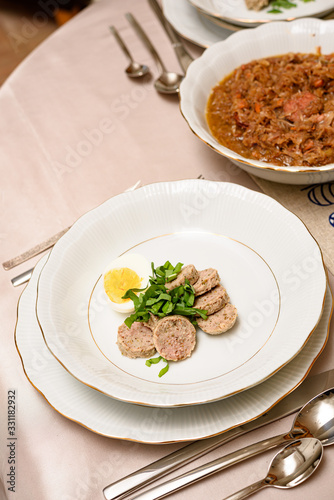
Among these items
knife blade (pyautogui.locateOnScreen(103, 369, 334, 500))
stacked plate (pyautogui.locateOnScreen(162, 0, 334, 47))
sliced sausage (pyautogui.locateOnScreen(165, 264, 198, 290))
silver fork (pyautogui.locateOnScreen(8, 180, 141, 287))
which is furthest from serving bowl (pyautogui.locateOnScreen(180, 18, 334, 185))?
knife blade (pyautogui.locateOnScreen(103, 369, 334, 500))

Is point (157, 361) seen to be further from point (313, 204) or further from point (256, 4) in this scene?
point (256, 4)

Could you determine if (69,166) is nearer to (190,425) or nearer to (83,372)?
(83,372)

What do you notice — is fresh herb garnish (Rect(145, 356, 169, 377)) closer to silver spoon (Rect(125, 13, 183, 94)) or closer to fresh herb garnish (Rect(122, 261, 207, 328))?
fresh herb garnish (Rect(122, 261, 207, 328))

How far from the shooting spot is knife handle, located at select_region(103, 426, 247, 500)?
125cm

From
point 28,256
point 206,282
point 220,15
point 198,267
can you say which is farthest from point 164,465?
point 220,15

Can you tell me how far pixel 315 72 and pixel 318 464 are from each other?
1.62 m

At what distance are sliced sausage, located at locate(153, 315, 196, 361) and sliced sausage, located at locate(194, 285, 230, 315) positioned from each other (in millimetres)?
78

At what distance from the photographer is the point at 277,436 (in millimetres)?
1294

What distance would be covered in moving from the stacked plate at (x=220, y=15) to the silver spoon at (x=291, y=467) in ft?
6.68

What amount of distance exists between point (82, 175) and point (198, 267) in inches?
32.0

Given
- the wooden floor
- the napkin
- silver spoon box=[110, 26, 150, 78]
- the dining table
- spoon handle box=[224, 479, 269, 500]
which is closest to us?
spoon handle box=[224, 479, 269, 500]

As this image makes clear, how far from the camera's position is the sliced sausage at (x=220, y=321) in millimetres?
1479

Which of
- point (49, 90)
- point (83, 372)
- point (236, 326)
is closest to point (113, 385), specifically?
point (83, 372)

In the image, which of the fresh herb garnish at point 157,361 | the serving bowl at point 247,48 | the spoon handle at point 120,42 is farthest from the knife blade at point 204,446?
the spoon handle at point 120,42
